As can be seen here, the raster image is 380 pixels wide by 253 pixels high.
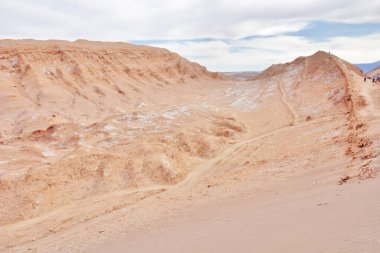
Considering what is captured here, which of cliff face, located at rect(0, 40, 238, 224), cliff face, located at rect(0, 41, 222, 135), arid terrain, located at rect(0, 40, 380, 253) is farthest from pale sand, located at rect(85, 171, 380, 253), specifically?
cliff face, located at rect(0, 41, 222, 135)

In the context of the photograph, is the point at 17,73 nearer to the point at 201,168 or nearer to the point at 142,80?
the point at 142,80

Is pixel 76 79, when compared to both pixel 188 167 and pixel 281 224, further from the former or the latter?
pixel 281 224

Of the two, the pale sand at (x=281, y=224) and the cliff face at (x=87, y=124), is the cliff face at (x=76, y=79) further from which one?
the pale sand at (x=281, y=224)

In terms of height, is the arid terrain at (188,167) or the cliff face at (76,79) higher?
the cliff face at (76,79)

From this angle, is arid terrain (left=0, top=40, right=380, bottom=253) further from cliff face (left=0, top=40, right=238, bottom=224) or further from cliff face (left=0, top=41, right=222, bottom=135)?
cliff face (left=0, top=41, right=222, bottom=135)

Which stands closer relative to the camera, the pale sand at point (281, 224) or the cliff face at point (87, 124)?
the pale sand at point (281, 224)

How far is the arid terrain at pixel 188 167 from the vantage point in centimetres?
793

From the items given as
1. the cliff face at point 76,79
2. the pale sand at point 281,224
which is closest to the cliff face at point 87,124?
the cliff face at point 76,79

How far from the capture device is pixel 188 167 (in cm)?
1830

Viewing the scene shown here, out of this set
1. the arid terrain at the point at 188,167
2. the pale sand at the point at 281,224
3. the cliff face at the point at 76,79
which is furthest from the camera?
the cliff face at the point at 76,79

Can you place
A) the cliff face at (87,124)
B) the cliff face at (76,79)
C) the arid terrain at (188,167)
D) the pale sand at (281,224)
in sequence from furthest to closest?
the cliff face at (76,79) < the cliff face at (87,124) < the arid terrain at (188,167) < the pale sand at (281,224)

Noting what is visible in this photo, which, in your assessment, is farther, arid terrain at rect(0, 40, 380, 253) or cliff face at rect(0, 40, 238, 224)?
cliff face at rect(0, 40, 238, 224)

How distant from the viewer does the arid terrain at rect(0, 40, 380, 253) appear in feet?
26.0

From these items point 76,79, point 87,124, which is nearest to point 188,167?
point 87,124
